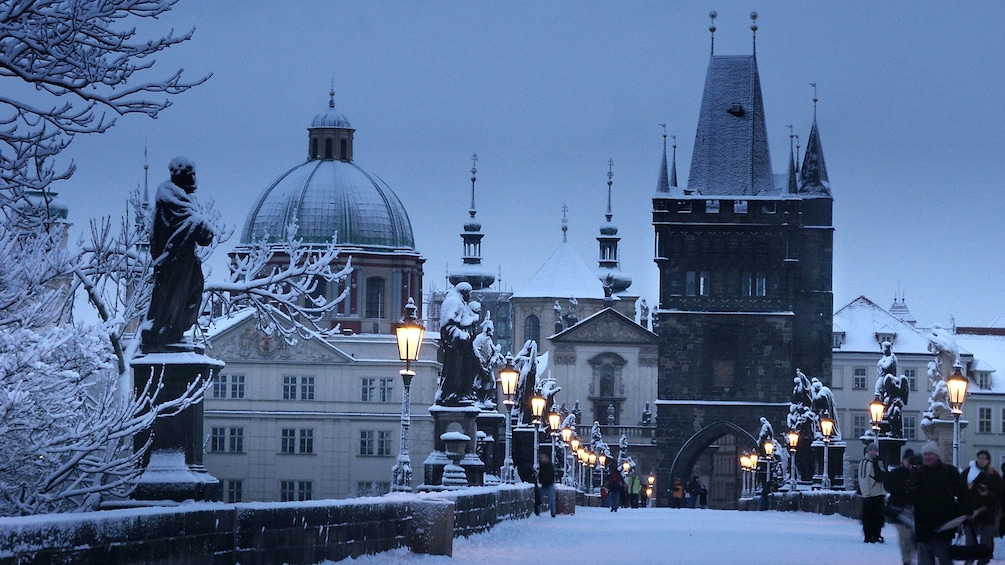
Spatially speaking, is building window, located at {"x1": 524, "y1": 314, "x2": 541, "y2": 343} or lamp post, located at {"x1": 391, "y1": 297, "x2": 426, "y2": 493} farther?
building window, located at {"x1": 524, "y1": 314, "x2": 541, "y2": 343}

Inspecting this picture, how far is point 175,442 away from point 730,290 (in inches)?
3484

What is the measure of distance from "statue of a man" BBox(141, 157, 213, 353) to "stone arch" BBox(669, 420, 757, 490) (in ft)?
278

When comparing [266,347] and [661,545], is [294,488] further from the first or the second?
[661,545]

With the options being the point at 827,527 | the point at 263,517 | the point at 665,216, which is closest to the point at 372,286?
the point at 665,216

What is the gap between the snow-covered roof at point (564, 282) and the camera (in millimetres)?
136750

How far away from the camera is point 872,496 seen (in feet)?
90.1

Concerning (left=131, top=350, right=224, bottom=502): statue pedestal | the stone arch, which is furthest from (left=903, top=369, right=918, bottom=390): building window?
(left=131, top=350, right=224, bottom=502): statue pedestal

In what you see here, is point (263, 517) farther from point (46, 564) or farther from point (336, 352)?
point (336, 352)

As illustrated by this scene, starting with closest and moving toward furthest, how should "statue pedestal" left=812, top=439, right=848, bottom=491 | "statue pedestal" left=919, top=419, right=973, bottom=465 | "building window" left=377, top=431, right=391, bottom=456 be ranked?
1. "statue pedestal" left=812, top=439, right=848, bottom=491
2. "statue pedestal" left=919, top=419, right=973, bottom=465
3. "building window" left=377, top=431, right=391, bottom=456

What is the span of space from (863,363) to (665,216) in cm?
1970

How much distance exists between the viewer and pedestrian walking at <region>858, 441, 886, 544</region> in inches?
1054

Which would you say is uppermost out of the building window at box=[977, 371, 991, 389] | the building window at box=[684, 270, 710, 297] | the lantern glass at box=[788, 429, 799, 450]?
the building window at box=[684, 270, 710, 297]

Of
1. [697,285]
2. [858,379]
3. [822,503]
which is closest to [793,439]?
[822,503]

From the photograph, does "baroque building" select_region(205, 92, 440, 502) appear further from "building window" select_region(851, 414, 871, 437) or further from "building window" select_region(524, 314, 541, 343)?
"building window" select_region(524, 314, 541, 343)
